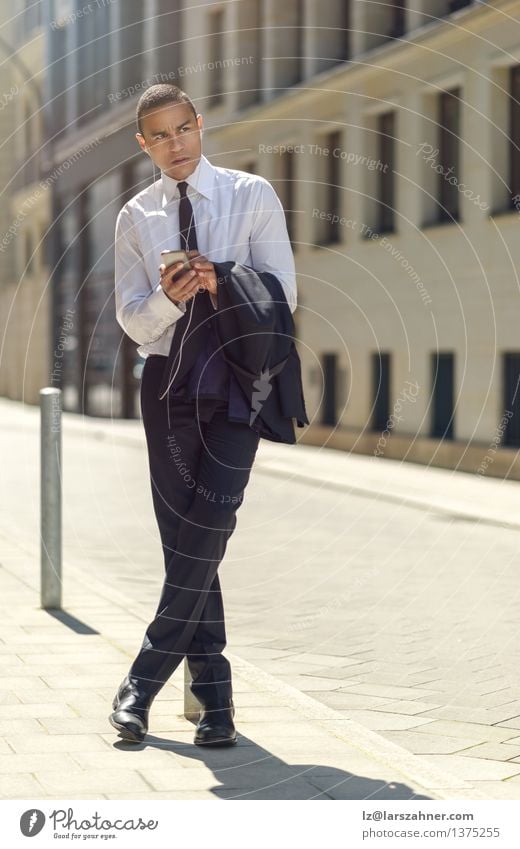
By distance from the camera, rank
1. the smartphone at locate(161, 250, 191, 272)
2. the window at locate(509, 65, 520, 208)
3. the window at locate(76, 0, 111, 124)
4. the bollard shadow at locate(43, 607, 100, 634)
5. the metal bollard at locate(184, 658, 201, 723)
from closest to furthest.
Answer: the smartphone at locate(161, 250, 191, 272)
the metal bollard at locate(184, 658, 201, 723)
the bollard shadow at locate(43, 607, 100, 634)
the window at locate(509, 65, 520, 208)
the window at locate(76, 0, 111, 124)

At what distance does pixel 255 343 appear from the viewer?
475 cm

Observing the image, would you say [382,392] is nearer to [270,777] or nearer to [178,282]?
[178,282]

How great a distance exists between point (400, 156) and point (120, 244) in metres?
17.2

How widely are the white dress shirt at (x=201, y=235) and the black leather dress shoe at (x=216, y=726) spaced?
1.17 m

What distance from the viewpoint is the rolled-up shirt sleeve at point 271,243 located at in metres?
4.96

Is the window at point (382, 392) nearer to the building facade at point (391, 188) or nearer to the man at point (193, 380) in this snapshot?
the building facade at point (391, 188)

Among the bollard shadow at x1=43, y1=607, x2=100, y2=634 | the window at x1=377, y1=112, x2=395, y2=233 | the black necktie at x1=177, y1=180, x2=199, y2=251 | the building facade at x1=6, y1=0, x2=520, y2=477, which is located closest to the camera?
the black necktie at x1=177, y1=180, x2=199, y2=251

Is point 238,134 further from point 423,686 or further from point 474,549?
point 423,686

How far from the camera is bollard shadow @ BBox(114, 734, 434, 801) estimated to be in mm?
4371

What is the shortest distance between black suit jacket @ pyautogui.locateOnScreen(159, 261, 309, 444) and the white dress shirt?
74 millimetres

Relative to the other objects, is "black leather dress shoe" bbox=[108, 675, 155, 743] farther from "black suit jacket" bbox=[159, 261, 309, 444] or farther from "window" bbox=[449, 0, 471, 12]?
"window" bbox=[449, 0, 471, 12]

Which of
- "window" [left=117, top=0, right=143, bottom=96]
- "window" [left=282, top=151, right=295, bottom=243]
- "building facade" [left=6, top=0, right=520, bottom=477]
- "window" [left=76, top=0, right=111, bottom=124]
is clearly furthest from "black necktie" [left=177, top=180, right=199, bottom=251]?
"window" [left=117, top=0, right=143, bottom=96]

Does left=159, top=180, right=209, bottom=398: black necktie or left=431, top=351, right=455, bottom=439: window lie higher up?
left=159, top=180, right=209, bottom=398: black necktie

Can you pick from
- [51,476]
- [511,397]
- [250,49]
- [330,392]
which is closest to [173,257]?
[51,476]
